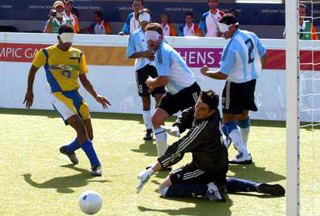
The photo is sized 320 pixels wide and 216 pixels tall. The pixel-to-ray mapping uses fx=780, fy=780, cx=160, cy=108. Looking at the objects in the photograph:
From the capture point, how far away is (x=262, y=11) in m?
18.9

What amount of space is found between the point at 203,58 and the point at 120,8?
20.0ft

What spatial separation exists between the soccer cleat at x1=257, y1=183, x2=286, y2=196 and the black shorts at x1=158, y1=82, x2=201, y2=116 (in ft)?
5.95

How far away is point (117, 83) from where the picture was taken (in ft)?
47.2

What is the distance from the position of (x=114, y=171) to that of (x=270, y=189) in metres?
2.18

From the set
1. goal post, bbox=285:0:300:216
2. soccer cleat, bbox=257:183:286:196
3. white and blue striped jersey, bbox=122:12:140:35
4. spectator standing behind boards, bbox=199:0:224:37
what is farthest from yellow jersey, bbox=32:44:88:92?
spectator standing behind boards, bbox=199:0:224:37

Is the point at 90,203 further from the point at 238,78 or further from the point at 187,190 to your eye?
the point at 238,78

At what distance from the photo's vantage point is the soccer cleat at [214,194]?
300 inches

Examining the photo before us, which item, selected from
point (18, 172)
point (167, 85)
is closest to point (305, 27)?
point (167, 85)

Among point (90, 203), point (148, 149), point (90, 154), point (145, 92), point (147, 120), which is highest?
point (145, 92)

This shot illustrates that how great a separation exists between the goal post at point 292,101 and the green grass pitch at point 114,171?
3.49ft

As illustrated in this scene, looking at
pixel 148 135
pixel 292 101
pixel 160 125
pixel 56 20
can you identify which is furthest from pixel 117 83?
pixel 292 101

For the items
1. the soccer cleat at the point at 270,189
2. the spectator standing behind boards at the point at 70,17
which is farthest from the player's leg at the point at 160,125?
the spectator standing behind boards at the point at 70,17

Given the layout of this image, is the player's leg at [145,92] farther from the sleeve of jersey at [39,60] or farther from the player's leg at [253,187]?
the player's leg at [253,187]

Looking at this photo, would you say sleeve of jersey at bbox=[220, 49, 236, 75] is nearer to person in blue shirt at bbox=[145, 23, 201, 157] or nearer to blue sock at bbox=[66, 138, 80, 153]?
person in blue shirt at bbox=[145, 23, 201, 157]
